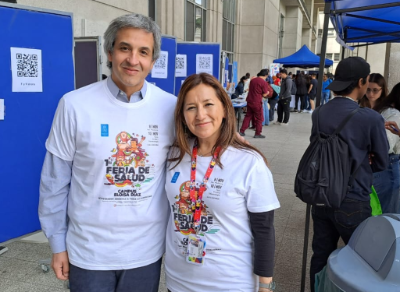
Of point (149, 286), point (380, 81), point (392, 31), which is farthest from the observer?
point (392, 31)

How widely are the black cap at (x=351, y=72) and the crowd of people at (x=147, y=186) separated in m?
1.19

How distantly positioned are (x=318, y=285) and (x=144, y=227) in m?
1.27

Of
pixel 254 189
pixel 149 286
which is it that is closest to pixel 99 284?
pixel 149 286

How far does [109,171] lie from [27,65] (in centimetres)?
200

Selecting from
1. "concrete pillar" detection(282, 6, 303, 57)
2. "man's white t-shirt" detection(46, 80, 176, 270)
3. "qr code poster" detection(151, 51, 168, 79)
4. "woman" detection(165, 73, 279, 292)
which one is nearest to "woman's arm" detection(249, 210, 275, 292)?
"woman" detection(165, 73, 279, 292)

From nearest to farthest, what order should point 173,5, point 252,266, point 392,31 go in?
point 252,266
point 392,31
point 173,5

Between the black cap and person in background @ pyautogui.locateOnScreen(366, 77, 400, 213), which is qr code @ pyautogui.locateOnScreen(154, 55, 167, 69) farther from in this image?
the black cap

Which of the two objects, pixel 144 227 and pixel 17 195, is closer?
pixel 144 227

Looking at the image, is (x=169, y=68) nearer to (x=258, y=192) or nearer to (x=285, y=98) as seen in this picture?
(x=258, y=192)

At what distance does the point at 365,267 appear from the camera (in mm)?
1532

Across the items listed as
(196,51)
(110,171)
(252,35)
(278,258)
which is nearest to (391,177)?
(278,258)

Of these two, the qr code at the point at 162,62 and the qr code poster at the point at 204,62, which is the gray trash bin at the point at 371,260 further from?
the qr code poster at the point at 204,62

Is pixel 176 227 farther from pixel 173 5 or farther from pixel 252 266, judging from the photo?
pixel 173 5

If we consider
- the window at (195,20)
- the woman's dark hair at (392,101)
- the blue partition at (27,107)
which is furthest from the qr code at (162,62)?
the window at (195,20)
